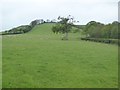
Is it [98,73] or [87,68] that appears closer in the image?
[98,73]

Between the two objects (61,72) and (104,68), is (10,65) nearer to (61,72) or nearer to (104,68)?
(61,72)

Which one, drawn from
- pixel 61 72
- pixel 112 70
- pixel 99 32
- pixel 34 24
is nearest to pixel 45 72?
pixel 61 72

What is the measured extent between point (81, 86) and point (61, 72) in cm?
414

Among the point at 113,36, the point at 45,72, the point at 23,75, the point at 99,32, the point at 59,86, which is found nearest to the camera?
the point at 59,86

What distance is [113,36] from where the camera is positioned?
86.8m

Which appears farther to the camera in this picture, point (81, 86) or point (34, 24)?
point (34, 24)

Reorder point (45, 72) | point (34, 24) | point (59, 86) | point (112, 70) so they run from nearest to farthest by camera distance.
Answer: point (59, 86) < point (45, 72) < point (112, 70) < point (34, 24)

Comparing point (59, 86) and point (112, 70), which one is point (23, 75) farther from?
point (112, 70)

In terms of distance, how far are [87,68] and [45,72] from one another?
12.7 feet

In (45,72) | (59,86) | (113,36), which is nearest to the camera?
(59,86)

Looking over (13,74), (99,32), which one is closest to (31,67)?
(13,74)

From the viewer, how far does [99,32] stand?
107 m

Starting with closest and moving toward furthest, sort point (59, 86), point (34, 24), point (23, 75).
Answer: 1. point (59, 86)
2. point (23, 75)
3. point (34, 24)

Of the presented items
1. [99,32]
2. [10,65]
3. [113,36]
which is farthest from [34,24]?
[10,65]
